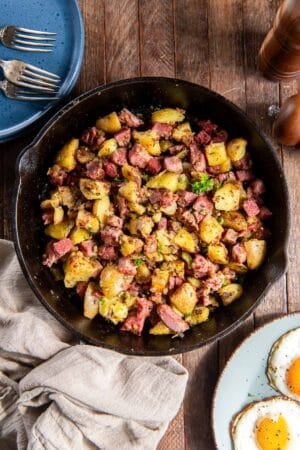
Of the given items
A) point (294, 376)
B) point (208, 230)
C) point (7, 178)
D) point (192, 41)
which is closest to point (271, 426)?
point (294, 376)

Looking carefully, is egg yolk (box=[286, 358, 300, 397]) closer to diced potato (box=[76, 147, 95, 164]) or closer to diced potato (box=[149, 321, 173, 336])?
diced potato (box=[149, 321, 173, 336])

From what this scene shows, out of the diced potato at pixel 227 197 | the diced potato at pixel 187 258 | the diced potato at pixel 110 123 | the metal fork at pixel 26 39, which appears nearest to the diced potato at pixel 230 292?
the diced potato at pixel 187 258

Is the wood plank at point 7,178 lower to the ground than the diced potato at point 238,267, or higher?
higher

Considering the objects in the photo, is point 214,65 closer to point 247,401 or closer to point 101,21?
point 101,21

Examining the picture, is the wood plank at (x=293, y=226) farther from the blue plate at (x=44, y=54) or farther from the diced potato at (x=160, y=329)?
the blue plate at (x=44, y=54)

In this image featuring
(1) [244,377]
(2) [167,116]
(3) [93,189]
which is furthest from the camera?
(1) [244,377]

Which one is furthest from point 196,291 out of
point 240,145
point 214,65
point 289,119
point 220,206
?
point 214,65

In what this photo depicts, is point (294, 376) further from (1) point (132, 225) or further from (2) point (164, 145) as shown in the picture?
(2) point (164, 145)
